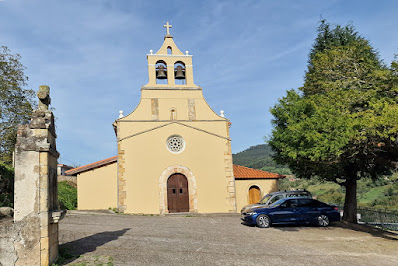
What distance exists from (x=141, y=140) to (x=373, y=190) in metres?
32.9

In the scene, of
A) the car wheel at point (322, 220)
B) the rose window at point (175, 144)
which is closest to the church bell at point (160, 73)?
the rose window at point (175, 144)

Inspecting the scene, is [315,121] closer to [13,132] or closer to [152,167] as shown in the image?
[152,167]

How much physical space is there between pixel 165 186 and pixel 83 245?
1123cm

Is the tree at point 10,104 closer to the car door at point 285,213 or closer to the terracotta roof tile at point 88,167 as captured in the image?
the terracotta roof tile at point 88,167

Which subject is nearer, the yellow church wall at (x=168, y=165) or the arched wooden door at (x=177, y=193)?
the yellow church wall at (x=168, y=165)

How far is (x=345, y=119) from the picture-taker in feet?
35.9

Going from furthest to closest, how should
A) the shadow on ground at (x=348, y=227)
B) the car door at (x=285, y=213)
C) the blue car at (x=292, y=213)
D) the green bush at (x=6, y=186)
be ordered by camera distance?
the car door at (x=285, y=213) → the blue car at (x=292, y=213) → the shadow on ground at (x=348, y=227) → the green bush at (x=6, y=186)

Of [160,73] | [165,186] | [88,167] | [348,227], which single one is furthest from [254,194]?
[88,167]

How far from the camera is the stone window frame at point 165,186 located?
19406 mm

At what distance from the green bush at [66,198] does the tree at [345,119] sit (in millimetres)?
12814

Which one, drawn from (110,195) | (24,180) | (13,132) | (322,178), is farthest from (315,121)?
(13,132)

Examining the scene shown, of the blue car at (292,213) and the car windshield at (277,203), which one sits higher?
the car windshield at (277,203)

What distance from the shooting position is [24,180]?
21.0 feet

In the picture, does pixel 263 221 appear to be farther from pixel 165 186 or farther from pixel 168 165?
pixel 168 165
